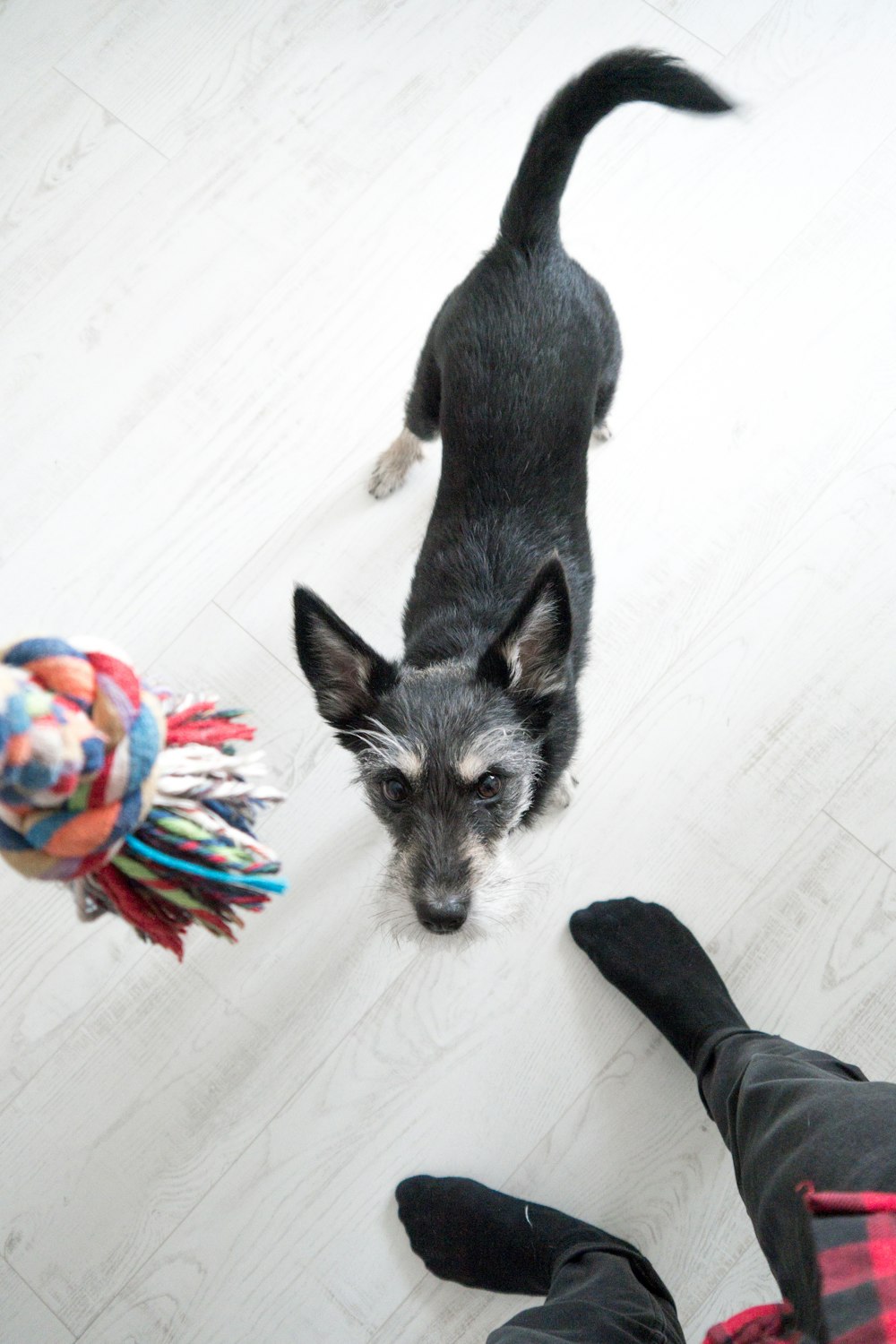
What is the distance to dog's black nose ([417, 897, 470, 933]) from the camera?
1.57m

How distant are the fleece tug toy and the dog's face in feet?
1.66

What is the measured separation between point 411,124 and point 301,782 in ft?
5.48

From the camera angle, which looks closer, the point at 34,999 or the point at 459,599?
the point at 459,599

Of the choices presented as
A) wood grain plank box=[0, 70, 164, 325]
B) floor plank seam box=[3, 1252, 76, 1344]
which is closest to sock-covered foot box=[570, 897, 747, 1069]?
floor plank seam box=[3, 1252, 76, 1344]

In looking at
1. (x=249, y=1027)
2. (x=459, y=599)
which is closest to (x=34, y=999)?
(x=249, y=1027)

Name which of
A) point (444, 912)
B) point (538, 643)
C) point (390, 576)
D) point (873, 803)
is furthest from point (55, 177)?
point (873, 803)

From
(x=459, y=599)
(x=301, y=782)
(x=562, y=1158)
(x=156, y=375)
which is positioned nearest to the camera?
(x=459, y=599)

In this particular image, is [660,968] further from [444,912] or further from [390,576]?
[390,576]

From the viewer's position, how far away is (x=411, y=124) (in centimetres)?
240

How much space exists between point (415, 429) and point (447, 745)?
87 centimetres

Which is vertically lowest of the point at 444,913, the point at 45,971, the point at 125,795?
the point at 45,971

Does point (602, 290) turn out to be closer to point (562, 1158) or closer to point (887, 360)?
point (887, 360)

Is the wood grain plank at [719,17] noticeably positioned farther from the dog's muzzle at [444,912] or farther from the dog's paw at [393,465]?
the dog's muzzle at [444,912]

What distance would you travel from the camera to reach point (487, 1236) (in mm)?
1885
